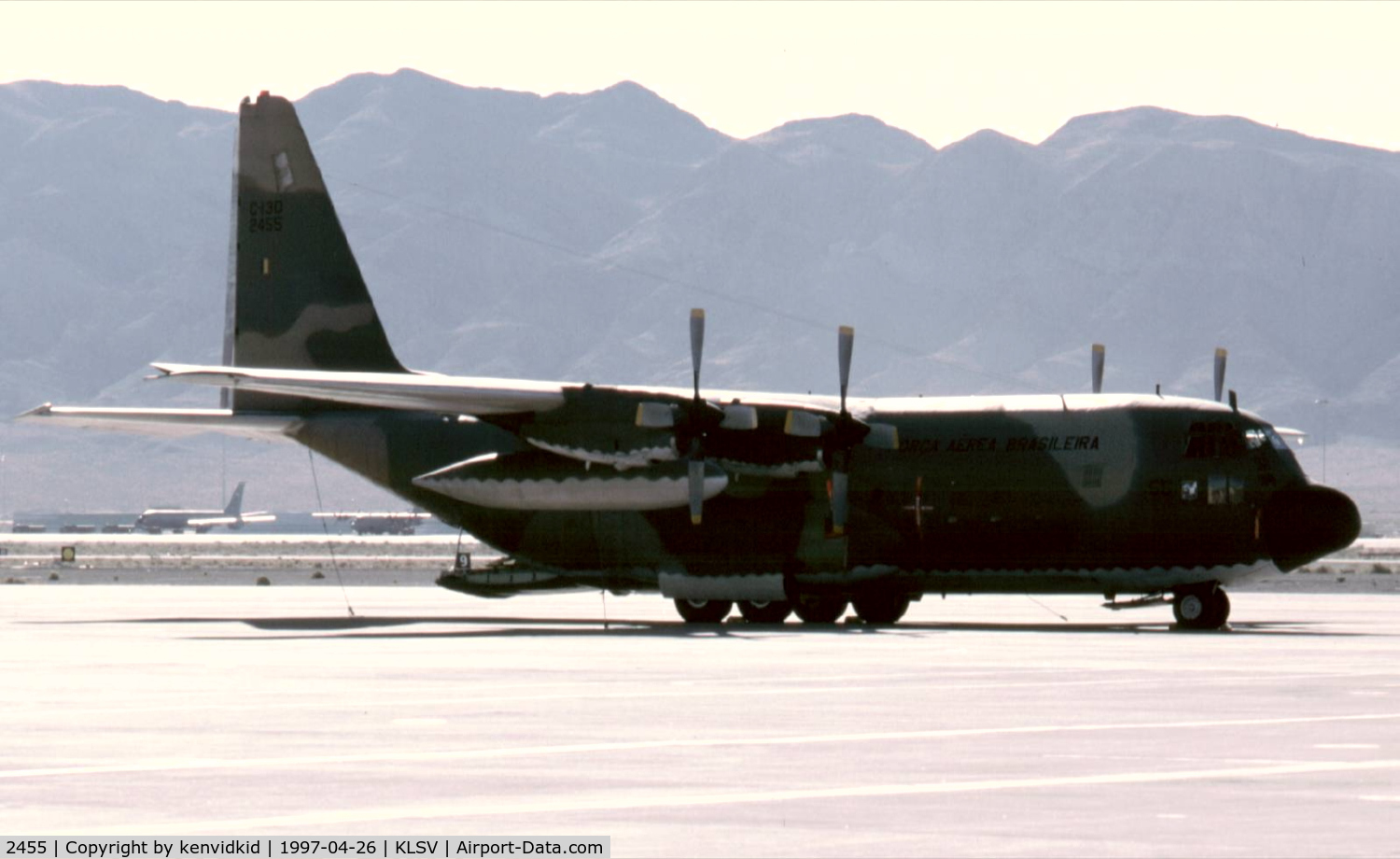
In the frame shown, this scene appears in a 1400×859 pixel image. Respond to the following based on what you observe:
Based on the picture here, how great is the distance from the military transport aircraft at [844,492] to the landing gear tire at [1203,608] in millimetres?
45

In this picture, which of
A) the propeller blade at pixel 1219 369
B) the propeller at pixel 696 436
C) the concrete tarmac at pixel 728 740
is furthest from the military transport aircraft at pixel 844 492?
the concrete tarmac at pixel 728 740

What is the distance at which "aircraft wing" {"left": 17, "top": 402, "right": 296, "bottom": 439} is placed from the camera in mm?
48250

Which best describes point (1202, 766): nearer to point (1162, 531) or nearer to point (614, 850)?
point (614, 850)

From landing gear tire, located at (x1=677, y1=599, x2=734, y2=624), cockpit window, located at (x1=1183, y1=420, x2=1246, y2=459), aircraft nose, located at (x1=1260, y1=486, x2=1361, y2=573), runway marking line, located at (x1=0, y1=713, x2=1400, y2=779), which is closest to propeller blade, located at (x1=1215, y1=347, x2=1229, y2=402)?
cockpit window, located at (x1=1183, y1=420, x2=1246, y2=459)

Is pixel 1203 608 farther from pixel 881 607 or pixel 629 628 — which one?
→ pixel 629 628

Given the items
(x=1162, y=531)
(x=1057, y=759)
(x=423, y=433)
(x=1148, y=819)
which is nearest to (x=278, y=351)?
(x=423, y=433)

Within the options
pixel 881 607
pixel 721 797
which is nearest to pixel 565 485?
pixel 881 607

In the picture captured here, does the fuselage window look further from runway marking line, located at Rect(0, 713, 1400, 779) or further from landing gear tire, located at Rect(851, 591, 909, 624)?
runway marking line, located at Rect(0, 713, 1400, 779)

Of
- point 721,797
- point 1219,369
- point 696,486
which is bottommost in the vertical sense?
point 721,797

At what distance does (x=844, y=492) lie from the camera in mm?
44375

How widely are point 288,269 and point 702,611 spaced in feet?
→ 39.3

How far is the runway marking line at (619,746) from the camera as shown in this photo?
1880 cm

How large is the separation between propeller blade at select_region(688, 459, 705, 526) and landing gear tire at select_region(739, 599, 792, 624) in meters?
3.48

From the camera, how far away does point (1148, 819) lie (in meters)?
15.7
